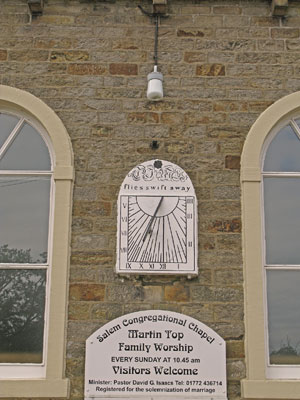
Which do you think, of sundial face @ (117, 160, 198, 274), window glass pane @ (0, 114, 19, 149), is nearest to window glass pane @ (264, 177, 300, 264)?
sundial face @ (117, 160, 198, 274)

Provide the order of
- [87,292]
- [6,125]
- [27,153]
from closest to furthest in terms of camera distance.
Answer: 1. [87,292]
2. [27,153]
3. [6,125]

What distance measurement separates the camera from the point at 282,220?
605cm

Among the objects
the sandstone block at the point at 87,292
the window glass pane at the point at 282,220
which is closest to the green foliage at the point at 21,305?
the sandstone block at the point at 87,292

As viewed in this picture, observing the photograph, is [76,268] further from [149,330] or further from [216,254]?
[216,254]

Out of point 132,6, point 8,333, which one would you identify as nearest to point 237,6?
point 132,6

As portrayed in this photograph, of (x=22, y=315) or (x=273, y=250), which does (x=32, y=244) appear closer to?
(x=22, y=315)

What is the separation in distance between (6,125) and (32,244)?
49.6 inches

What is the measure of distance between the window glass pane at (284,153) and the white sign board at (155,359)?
1.75 meters

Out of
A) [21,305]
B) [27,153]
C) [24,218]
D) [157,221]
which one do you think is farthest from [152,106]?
[21,305]

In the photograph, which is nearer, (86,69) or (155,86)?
(155,86)

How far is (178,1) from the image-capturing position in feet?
21.5

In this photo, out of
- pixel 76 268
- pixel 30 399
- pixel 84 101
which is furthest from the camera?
pixel 84 101

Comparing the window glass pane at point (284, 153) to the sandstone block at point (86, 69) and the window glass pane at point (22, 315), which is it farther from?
the window glass pane at point (22, 315)

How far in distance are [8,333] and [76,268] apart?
83cm
